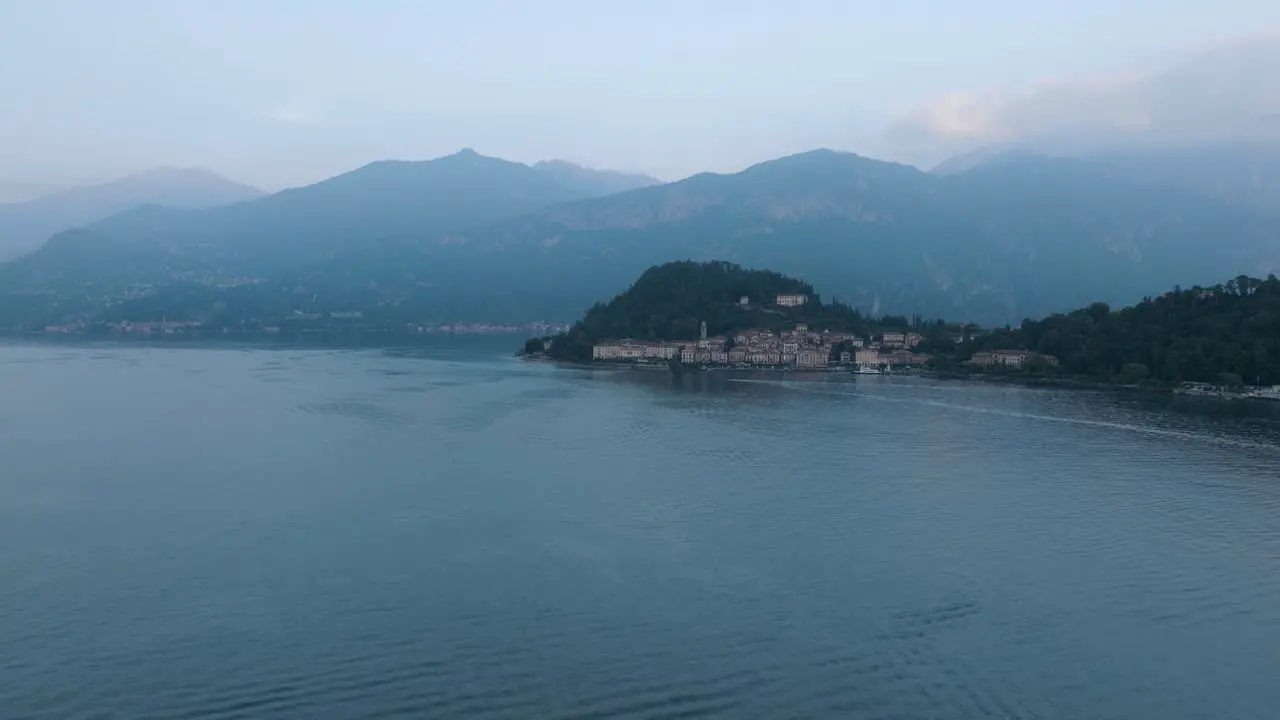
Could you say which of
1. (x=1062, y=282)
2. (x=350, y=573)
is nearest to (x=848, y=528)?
(x=350, y=573)

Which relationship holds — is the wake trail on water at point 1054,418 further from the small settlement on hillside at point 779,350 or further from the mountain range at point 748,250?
the mountain range at point 748,250

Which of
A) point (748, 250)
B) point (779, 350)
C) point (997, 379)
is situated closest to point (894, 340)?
point (779, 350)

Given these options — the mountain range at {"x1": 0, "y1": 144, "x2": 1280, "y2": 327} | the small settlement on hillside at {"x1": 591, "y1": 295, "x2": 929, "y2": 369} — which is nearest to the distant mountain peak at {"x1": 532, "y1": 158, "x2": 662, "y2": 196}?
the mountain range at {"x1": 0, "y1": 144, "x2": 1280, "y2": 327}

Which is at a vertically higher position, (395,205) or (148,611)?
(395,205)

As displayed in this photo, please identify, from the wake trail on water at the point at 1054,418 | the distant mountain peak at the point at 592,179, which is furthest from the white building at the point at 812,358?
the distant mountain peak at the point at 592,179

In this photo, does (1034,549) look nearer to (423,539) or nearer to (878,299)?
(423,539)
